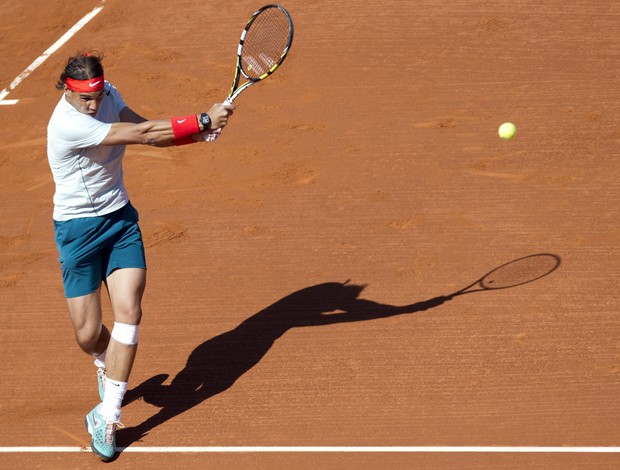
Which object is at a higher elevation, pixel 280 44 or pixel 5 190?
pixel 280 44

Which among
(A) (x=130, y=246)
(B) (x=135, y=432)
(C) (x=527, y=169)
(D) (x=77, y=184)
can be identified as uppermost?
(D) (x=77, y=184)

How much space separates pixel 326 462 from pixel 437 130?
4652 millimetres

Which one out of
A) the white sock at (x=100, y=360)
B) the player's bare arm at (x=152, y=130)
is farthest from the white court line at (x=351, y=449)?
the player's bare arm at (x=152, y=130)

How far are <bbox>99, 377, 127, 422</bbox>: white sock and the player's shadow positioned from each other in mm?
334

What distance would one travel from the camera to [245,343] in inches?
296

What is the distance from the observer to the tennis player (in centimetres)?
601

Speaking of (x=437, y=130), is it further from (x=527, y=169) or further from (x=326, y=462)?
(x=326, y=462)

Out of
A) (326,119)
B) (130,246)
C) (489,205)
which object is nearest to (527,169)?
(489,205)

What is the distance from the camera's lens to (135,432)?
6.73 m

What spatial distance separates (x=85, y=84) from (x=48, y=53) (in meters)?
6.61

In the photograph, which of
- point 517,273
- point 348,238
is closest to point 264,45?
→ point 348,238

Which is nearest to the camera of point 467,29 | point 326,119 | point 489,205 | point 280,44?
point 280,44

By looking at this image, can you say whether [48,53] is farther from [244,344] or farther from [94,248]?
[94,248]

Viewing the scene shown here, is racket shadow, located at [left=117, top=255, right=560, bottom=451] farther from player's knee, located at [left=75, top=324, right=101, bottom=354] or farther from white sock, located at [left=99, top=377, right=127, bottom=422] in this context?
player's knee, located at [left=75, top=324, right=101, bottom=354]
